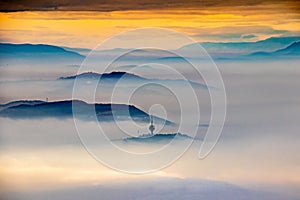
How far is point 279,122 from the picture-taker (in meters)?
2.34

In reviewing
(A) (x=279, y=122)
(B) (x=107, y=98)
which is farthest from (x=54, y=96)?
(A) (x=279, y=122)

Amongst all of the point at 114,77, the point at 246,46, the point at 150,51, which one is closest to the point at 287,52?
the point at 246,46

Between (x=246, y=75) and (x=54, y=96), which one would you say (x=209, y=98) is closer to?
(x=246, y=75)

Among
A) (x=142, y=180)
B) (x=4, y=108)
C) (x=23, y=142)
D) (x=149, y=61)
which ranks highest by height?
(x=149, y=61)

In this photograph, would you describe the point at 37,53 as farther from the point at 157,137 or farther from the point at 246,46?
the point at 246,46

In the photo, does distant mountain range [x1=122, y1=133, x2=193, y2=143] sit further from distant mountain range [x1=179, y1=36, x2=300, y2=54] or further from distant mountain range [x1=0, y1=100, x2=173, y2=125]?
distant mountain range [x1=179, y1=36, x2=300, y2=54]

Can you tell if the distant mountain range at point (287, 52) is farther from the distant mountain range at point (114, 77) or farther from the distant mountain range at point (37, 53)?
the distant mountain range at point (37, 53)

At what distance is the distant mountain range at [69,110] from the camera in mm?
2295

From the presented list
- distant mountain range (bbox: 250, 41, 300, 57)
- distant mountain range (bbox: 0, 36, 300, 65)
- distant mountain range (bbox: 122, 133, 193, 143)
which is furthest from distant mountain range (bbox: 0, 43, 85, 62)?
distant mountain range (bbox: 250, 41, 300, 57)

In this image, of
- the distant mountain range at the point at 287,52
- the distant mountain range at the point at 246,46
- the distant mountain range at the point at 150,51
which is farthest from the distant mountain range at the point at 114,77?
the distant mountain range at the point at 287,52

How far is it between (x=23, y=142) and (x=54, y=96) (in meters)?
0.25

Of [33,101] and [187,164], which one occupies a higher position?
[33,101]

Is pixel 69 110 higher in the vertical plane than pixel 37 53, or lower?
lower

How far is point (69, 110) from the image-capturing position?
7.61 ft
